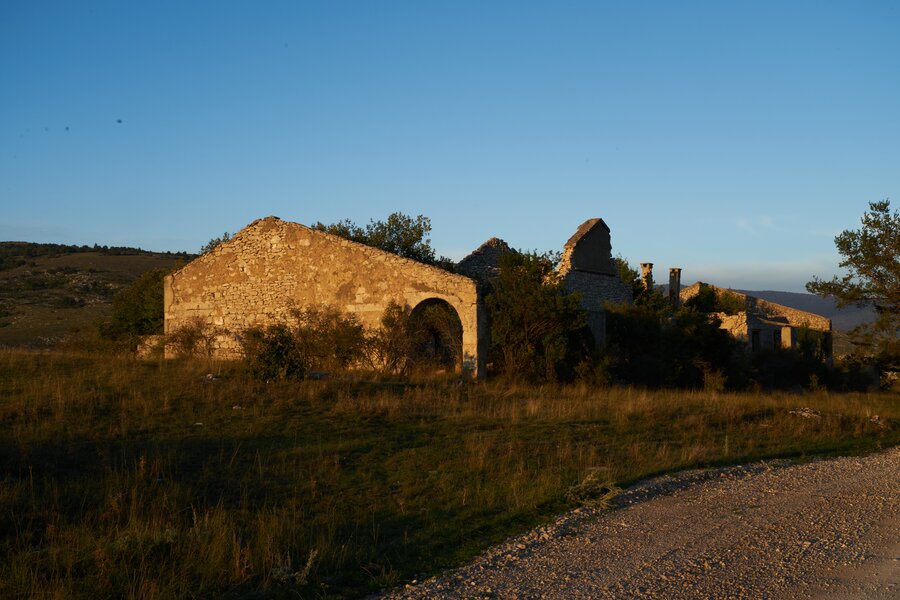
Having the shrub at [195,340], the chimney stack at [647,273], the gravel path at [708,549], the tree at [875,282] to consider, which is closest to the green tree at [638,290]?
the chimney stack at [647,273]

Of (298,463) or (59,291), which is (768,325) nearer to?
(298,463)

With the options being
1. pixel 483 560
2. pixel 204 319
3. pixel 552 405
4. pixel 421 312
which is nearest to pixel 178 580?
pixel 483 560

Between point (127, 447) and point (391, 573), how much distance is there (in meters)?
5.81

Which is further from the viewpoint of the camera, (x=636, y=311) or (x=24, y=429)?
(x=636, y=311)

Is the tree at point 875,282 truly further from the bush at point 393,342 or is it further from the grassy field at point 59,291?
the grassy field at point 59,291

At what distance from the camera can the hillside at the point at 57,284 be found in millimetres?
45219

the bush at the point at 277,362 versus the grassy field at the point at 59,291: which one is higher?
the grassy field at the point at 59,291

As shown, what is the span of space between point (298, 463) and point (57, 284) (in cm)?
5935

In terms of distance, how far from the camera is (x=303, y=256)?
2305 cm

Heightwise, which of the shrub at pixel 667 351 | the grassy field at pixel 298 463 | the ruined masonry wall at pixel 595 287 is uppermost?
the ruined masonry wall at pixel 595 287

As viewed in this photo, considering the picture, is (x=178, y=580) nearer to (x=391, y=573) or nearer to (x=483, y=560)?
(x=391, y=573)

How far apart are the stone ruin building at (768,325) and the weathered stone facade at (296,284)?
42.0ft

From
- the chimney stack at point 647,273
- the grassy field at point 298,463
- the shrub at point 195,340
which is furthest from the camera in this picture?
the chimney stack at point 647,273

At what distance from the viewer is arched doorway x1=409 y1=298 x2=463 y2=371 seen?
848 inches
